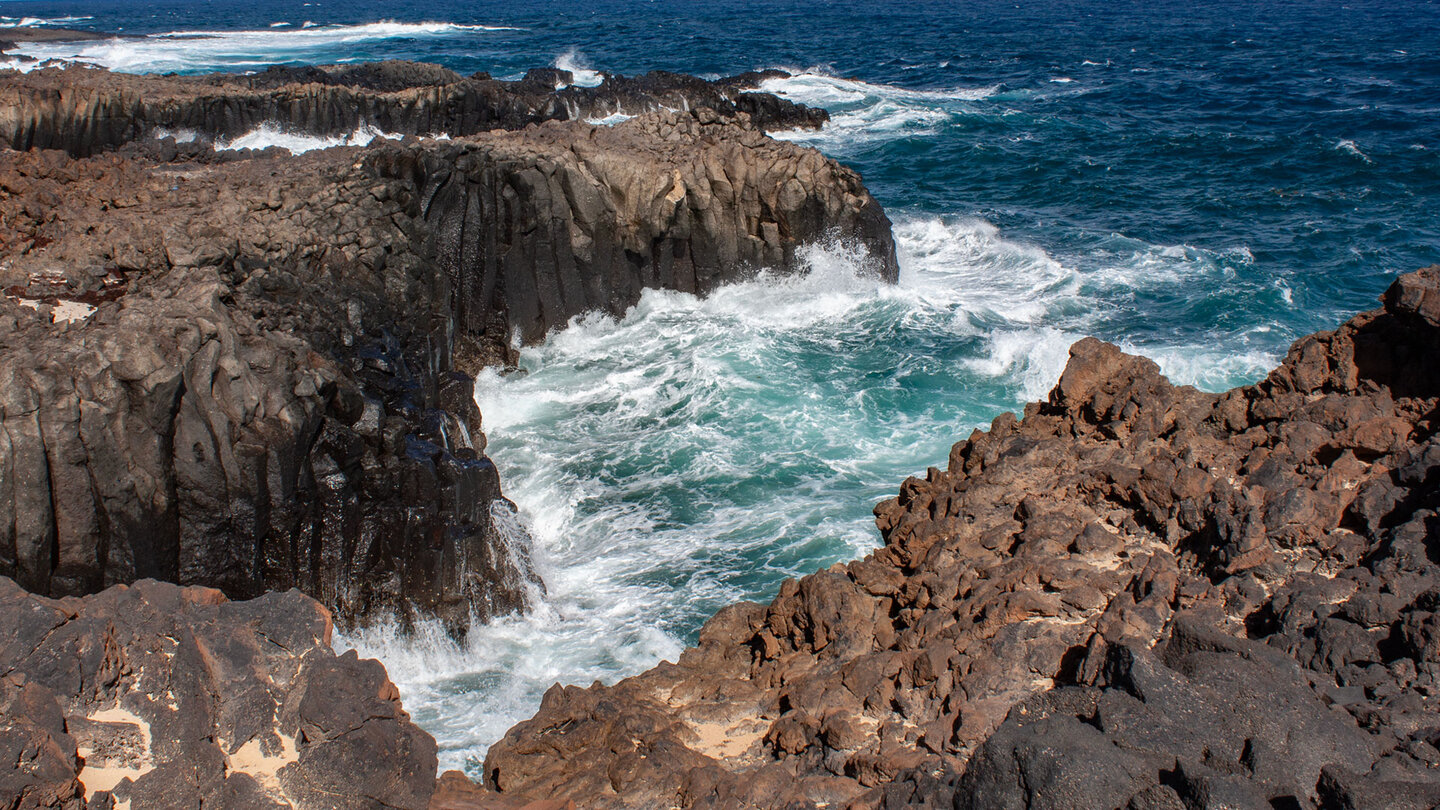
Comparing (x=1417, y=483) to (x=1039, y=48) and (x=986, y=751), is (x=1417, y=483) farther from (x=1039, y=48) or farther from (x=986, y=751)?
(x=1039, y=48)

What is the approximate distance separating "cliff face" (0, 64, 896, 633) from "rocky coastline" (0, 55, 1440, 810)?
0.16ft

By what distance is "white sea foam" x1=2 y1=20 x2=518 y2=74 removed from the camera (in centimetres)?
5709

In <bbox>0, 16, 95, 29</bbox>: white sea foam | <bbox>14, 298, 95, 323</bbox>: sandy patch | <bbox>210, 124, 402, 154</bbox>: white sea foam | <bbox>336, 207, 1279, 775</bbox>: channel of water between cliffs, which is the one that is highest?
<bbox>0, 16, 95, 29</bbox>: white sea foam

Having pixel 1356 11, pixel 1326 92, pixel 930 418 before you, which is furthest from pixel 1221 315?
pixel 1356 11

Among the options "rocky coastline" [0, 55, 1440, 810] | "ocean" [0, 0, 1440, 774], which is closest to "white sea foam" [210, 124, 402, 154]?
"ocean" [0, 0, 1440, 774]

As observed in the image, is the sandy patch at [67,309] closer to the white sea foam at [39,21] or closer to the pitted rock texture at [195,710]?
the pitted rock texture at [195,710]

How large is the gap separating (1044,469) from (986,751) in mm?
3776

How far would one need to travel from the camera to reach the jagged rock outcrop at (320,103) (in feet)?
95.6

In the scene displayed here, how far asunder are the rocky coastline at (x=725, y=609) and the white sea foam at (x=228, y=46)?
162ft

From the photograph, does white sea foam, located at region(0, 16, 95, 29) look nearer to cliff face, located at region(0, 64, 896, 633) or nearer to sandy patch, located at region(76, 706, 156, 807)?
cliff face, located at region(0, 64, 896, 633)

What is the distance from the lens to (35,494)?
9672 mm

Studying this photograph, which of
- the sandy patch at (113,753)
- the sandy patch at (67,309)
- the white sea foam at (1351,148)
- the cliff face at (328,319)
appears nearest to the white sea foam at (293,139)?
the cliff face at (328,319)

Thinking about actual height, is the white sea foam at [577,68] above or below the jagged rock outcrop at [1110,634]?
above

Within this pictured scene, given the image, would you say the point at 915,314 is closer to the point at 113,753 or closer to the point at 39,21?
the point at 113,753
